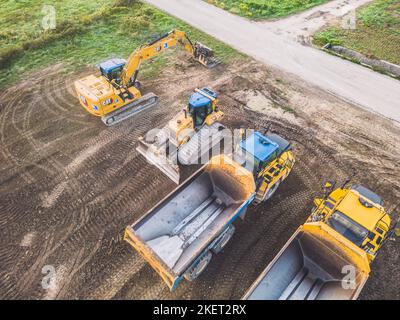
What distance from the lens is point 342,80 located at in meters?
17.5

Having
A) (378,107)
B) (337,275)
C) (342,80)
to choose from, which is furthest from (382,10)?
(337,275)

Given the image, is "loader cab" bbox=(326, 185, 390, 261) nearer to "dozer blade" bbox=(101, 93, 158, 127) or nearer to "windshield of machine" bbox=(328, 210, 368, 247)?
"windshield of machine" bbox=(328, 210, 368, 247)

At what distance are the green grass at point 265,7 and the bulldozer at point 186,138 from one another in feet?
44.3

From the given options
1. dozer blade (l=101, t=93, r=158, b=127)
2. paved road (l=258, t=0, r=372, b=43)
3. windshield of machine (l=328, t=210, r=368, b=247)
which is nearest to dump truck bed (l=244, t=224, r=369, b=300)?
windshield of machine (l=328, t=210, r=368, b=247)

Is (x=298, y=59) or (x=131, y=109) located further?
(x=298, y=59)

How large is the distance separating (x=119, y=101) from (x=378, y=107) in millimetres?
13249

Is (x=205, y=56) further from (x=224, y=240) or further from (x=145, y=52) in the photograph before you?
(x=224, y=240)

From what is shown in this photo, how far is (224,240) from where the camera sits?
10289 millimetres

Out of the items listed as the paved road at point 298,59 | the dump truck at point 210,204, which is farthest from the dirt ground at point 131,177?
the paved road at point 298,59

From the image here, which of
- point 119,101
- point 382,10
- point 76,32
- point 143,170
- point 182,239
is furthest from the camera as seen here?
point 382,10

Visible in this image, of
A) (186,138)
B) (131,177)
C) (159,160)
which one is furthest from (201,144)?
(131,177)

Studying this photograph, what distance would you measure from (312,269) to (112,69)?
39.0ft

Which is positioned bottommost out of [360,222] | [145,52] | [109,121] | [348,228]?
[109,121]
